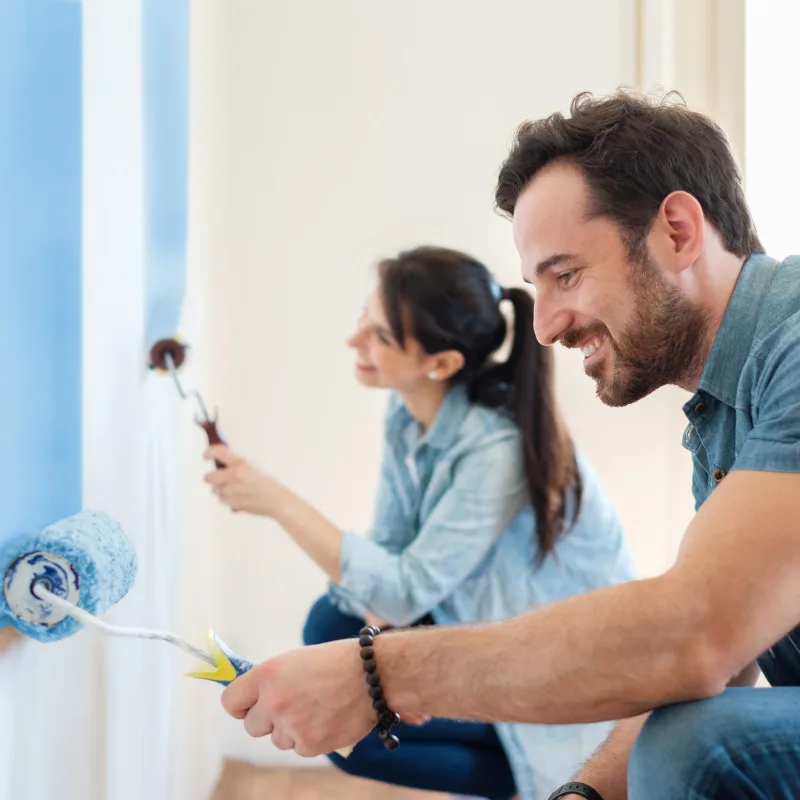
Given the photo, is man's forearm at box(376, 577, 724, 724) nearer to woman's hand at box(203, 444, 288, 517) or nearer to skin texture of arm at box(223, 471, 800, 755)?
skin texture of arm at box(223, 471, 800, 755)

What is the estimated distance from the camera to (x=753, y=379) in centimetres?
81

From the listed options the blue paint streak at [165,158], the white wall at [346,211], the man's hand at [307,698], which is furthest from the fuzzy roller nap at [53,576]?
the white wall at [346,211]

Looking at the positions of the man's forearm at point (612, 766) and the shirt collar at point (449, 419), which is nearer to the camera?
the man's forearm at point (612, 766)

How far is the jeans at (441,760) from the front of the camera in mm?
1323

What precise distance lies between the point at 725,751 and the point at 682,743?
1.3 inches

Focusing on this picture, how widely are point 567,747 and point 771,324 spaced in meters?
0.72

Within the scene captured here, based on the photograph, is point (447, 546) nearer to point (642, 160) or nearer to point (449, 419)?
point (449, 419)

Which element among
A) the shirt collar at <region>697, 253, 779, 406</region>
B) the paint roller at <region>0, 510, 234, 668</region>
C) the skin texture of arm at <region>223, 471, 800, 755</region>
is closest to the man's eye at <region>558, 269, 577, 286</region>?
the shirt collar at <region>697, 253, 779, 406</region>

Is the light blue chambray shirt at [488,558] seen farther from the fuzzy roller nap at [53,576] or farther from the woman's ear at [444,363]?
the fuzzy roller nap at [53,576]

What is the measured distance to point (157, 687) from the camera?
1249 millimetres

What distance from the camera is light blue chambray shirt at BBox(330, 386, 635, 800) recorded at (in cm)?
128

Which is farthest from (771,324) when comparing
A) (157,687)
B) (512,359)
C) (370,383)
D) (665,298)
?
(157,687)

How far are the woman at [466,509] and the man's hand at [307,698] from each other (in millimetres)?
567

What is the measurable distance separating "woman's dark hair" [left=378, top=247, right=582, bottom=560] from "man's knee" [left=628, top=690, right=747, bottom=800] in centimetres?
65
